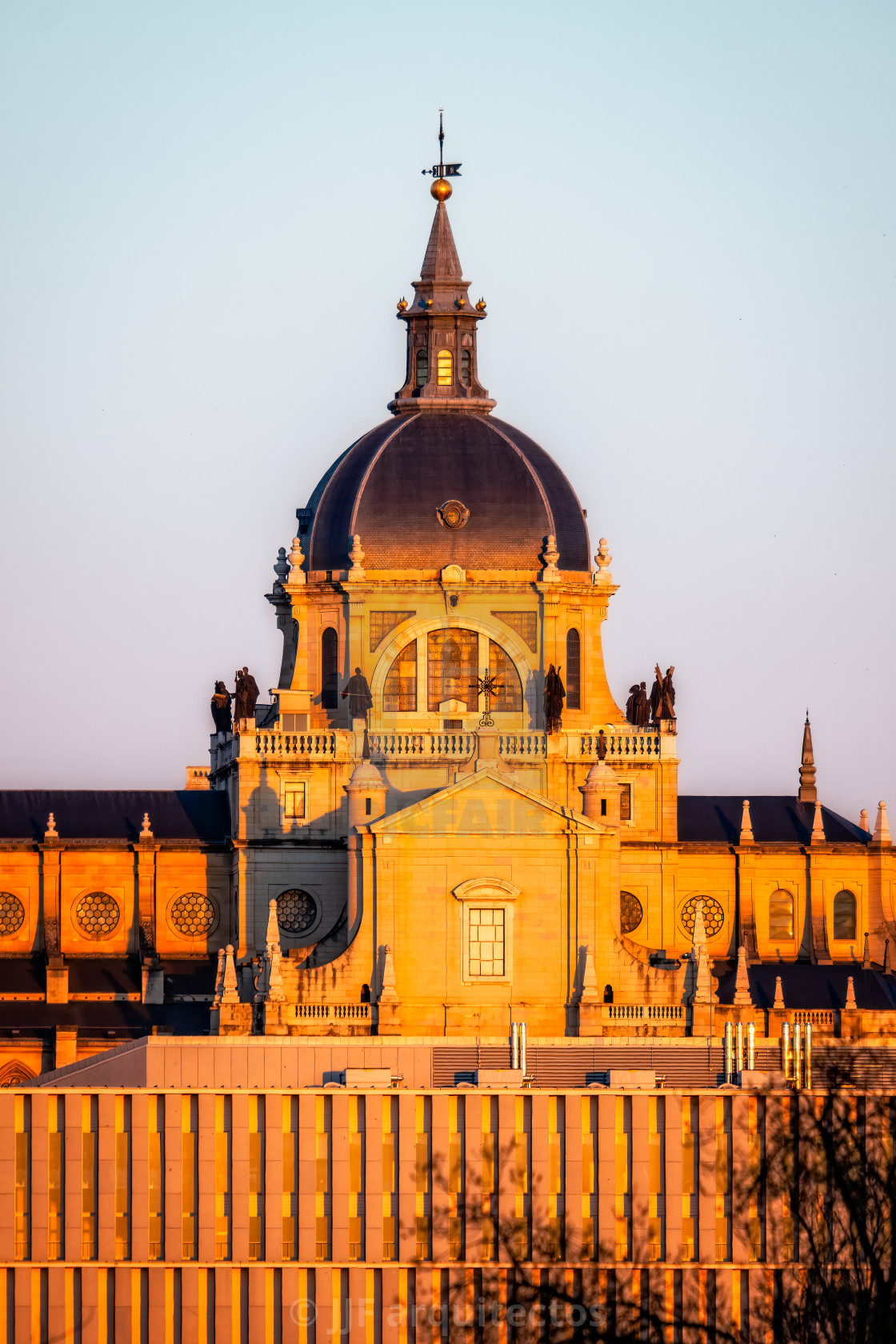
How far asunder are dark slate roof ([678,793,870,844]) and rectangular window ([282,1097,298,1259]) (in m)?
44.8

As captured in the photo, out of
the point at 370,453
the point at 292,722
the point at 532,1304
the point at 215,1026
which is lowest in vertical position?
the point at 532,1304

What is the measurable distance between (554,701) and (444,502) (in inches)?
410

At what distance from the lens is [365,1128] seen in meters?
133

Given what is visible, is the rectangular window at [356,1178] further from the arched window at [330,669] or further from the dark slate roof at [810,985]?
the arched window at [330,669]

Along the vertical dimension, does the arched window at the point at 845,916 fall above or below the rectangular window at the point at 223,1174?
above

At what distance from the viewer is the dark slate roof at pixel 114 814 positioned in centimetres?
17600

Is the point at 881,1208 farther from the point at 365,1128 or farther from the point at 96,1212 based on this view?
the point at 96,1212

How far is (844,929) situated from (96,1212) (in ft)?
166

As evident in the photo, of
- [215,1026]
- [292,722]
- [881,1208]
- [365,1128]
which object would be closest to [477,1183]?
[365,1128]

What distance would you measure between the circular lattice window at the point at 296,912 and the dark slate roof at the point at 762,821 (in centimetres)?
1563

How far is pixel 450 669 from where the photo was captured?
175m

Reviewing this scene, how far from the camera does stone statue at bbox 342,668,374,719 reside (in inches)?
6836

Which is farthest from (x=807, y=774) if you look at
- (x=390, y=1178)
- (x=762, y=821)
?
(x=390, y=1178)

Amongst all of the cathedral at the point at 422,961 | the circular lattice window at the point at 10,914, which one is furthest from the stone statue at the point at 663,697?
the circular lattice window at the point at 10,914
